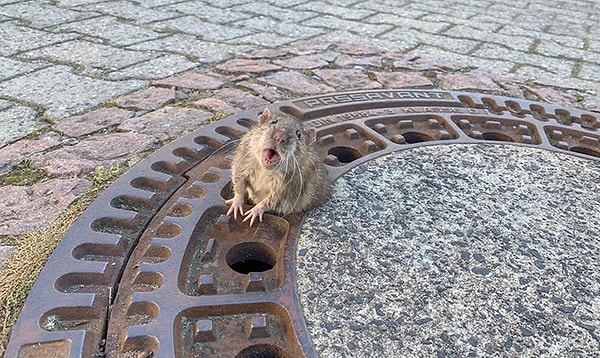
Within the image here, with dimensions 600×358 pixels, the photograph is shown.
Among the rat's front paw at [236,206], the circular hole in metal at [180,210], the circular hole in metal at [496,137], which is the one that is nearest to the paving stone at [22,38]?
the circular hole in metal at [180,210]

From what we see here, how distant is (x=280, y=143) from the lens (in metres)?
1.88

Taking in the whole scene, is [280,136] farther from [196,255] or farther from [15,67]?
[15,67]

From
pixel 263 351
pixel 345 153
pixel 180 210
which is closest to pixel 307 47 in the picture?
pixel 345 153

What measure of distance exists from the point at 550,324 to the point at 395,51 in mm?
2587

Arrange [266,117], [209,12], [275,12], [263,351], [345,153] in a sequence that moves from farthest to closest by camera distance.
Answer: [275,12], [209,12], [345,153], [266,117], [263,351]

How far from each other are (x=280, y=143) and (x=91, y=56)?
1971 millimetres

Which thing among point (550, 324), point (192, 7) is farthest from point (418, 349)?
point (192, 7)

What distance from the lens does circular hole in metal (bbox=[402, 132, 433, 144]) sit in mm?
2547

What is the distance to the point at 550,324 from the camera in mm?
1573

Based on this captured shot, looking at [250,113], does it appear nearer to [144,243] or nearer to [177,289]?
[144,243]

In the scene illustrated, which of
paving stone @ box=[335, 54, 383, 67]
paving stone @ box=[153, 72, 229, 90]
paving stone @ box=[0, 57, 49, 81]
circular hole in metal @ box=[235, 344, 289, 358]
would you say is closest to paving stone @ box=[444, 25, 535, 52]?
paving stone @ box=[335, 54, 383, 67]

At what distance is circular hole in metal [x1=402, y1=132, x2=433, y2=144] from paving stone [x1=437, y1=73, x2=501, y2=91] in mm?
782

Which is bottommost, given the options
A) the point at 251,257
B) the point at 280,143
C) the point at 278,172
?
the point at 251,257

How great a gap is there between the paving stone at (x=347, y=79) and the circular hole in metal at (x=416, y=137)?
62 cm
